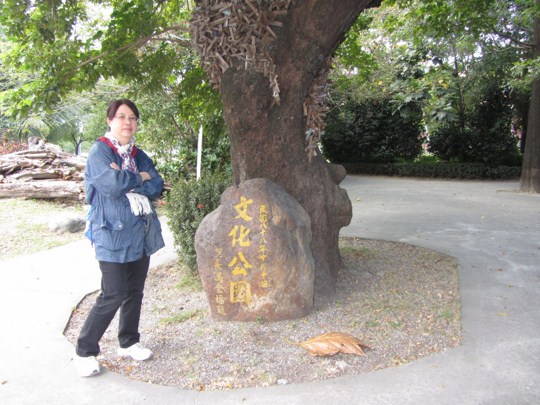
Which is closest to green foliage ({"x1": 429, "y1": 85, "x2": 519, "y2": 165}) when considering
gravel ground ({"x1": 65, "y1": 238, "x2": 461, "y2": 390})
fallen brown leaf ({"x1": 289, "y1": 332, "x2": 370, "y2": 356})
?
gravel ground ({"x1": 65, "y1": 238, "x2": 461, "y2": 390})

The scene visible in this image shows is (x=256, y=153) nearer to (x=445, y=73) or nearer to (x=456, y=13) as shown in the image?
(x=456, y=13)

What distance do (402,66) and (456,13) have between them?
889 cm

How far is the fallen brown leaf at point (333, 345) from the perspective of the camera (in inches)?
136

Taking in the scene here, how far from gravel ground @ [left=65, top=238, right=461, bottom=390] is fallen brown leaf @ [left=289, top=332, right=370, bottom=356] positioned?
0.14ft

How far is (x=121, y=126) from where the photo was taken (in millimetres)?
3270

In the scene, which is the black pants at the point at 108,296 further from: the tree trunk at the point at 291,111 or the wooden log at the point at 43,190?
the wooden log at the point at 43,190

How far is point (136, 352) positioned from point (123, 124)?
172cm

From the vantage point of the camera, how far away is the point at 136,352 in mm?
3480

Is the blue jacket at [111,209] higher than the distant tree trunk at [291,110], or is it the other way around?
the distant tree trunk at [291,110]

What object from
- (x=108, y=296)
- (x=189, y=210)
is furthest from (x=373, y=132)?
(x=108, y=296)

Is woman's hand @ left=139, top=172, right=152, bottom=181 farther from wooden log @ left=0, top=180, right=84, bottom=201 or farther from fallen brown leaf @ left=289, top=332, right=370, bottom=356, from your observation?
wooden log @ left=0, top=180, right=84, bottom=201

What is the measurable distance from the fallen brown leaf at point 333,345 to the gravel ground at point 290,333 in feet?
0.14

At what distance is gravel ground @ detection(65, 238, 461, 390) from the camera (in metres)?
3.27

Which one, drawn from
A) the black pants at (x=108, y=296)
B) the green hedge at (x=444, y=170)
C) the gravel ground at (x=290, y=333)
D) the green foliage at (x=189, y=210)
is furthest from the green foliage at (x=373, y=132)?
the black pants at (x=108, y=296)
